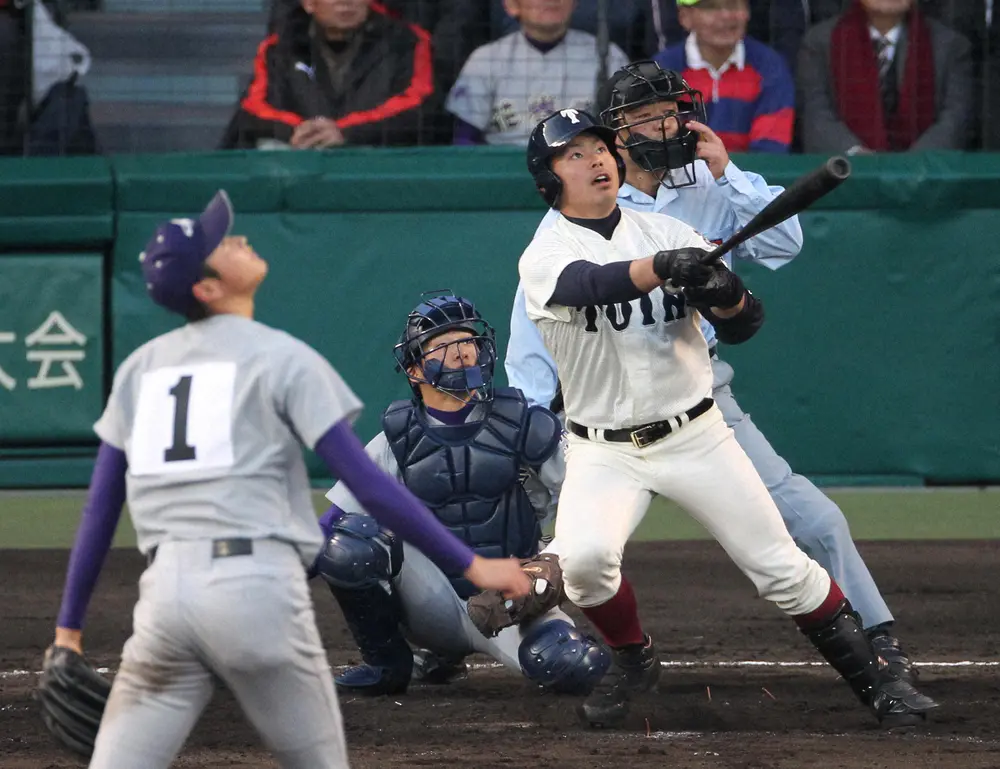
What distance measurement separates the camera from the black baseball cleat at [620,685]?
4.95 metres

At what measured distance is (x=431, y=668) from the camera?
5.61m

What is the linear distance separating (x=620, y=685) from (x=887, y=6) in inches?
194

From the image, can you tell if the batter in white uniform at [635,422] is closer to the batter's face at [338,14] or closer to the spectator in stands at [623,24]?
the batter's face at [338,14]

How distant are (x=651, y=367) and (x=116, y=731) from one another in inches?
83.1

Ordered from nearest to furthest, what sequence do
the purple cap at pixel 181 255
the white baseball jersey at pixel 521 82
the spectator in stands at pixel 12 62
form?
1. the purple cap at pixel 181 255
2. the white baseball jersey at pixel 521 82
3. the spectator in stands at pixel 12 62

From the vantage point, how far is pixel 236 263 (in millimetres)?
3311

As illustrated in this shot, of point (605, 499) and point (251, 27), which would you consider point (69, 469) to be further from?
point (605, 499)

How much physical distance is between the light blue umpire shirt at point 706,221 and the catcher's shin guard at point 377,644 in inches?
32.5

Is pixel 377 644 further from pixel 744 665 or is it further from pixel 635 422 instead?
pixel 744 665

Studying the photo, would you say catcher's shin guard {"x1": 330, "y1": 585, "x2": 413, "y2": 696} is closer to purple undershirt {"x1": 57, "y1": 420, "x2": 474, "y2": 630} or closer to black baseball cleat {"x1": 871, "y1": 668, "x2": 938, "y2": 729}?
black baseball cleat {"x1": 871, "y1": 668, "x2": 938, "y2": 729}

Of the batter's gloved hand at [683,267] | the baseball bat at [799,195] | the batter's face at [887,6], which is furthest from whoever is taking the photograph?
the batter's face at [887,6]

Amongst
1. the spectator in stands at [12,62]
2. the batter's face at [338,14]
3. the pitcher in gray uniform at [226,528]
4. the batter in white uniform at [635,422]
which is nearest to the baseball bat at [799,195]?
the batter in white uniform at [635,422]

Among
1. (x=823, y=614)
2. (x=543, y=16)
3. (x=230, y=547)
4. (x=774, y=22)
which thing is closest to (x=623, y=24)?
(x=543, y=16)

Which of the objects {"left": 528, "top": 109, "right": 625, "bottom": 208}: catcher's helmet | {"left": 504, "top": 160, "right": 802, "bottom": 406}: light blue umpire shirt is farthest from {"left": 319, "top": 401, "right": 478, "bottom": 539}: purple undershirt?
{"left": 528, "top": 109, "right": 625, "bottom": 208}: catcher's helmet
